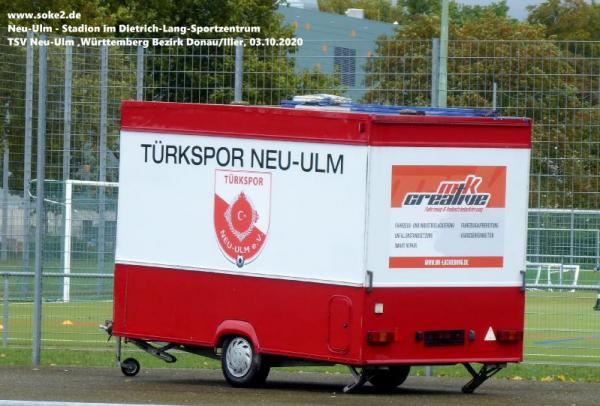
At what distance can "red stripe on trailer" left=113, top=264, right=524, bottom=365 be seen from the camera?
42.8ft

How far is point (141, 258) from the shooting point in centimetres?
1447

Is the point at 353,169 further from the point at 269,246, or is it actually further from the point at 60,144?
the point at 60,144

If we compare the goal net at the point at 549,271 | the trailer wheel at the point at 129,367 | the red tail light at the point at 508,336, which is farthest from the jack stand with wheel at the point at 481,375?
the goal net at the point at 549,271

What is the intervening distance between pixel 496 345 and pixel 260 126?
2.89 meters

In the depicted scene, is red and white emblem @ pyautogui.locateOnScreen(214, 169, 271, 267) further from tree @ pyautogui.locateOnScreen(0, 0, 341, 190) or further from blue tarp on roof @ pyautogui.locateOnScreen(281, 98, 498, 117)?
tree @ pyautogui.locateOnScreen(0, 0, 341, 190)

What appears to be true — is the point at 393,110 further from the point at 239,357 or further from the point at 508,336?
the point at 239,357

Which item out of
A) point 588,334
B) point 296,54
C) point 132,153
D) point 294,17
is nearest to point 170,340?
point 132,153

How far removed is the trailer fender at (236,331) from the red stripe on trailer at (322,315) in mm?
13

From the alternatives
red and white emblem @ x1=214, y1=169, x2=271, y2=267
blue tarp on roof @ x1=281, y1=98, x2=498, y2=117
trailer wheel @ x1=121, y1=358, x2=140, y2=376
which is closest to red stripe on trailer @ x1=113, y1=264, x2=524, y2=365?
red and white emblem @ x1=214, y1=169, x2=271, y2=267

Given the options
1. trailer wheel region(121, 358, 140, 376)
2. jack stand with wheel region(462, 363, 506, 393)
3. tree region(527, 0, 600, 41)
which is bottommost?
trailer wheel region(121, 358, 140, 376)

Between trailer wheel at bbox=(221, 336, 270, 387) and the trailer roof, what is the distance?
1.90 meters

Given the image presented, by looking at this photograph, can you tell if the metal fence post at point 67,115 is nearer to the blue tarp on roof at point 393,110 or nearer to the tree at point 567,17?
the blue tarp on roof at point 393,110

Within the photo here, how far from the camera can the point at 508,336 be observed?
44.6 feet

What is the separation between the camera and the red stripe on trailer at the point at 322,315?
13.0 meters
